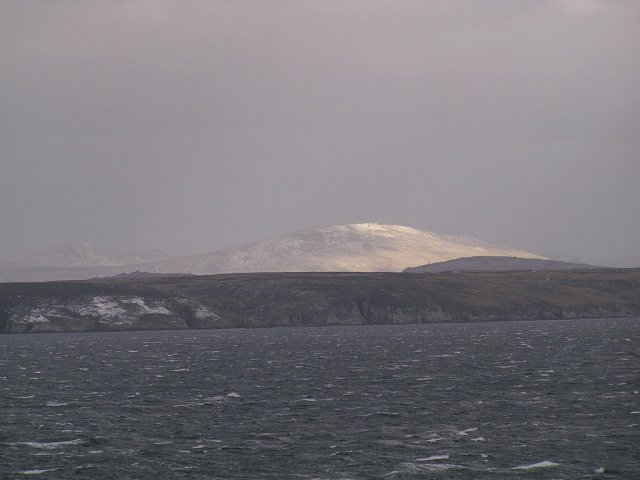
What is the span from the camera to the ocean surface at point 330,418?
48750 mm

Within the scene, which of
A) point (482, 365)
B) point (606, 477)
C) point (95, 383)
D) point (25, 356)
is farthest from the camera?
point (25, 356)

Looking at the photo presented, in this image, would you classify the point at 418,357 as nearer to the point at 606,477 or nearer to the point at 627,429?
the point at 627,429

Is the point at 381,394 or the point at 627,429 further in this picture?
the point at 381,394

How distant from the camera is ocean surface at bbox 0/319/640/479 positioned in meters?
48.8

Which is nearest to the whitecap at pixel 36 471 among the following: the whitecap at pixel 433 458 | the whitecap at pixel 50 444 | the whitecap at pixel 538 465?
the whitecap at pixel 50 444

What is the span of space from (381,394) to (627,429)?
83.3 feet

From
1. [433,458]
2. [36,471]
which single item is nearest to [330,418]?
[433,458]

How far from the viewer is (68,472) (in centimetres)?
4828

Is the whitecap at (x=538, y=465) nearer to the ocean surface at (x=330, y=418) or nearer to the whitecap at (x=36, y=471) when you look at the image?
the ocean surface at (x=330, y=418)

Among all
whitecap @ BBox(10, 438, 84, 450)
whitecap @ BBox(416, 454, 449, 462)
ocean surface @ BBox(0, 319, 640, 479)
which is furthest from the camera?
whitecap @ BBox(10, 438, 84, 450)

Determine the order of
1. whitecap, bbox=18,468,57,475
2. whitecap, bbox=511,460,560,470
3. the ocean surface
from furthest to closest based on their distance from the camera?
the ocean surface, whitecap, bbox=18,468,57,475, whitecap, bbox=511,460,560,470

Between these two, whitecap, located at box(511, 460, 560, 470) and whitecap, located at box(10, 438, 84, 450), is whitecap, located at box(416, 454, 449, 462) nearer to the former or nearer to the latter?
whitecap, located at box(511, 460, 560, 470)

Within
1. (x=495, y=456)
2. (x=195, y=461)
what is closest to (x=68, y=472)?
(x=195, y=461)

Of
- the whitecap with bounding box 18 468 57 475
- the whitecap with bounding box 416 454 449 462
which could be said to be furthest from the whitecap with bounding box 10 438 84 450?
the whitecap with bounding box 416 454 449 462
